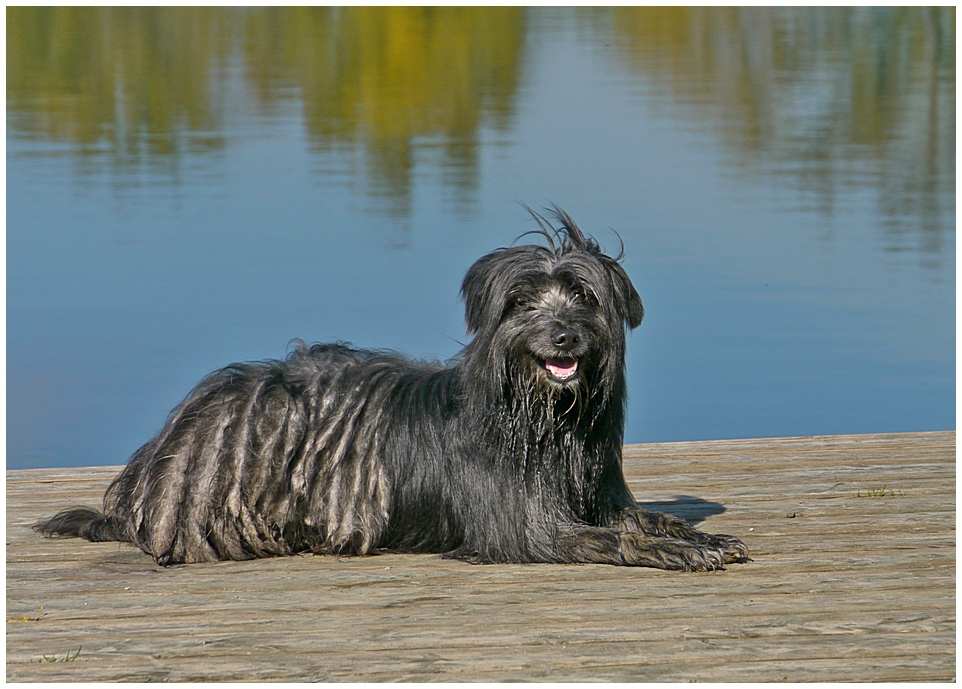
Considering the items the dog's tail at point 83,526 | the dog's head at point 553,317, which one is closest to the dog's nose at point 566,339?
the dog's head at point 553,317

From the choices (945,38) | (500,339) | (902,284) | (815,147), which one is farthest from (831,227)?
(500,339)

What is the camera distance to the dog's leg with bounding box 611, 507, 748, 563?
5367mm

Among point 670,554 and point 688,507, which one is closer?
point 670,554

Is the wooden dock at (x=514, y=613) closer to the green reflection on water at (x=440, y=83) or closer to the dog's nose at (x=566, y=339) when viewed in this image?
the dog's nose at (x=566, y=339)

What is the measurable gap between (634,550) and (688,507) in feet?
3.89

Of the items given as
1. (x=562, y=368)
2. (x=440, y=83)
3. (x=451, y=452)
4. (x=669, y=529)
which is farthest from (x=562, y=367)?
(x=440, y=83)

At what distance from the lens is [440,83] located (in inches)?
1008

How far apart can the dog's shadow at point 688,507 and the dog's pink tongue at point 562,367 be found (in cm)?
133

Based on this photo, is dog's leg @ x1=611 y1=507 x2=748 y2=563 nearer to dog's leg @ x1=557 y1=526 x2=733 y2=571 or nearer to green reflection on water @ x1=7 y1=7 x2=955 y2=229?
dog's leg @ x1=557 y1=526 x2=733 y2=571

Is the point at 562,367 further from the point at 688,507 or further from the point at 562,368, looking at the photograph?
the point at 688,507

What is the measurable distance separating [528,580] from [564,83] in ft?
64.5

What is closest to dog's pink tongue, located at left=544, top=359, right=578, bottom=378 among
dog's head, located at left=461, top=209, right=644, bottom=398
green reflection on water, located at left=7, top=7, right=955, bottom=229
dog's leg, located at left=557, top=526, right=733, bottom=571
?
dog's head, located at left=461, top=209, right=644, bottom=398

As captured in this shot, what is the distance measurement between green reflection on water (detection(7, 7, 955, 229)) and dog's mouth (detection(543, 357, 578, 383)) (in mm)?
12612

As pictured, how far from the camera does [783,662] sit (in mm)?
4246
